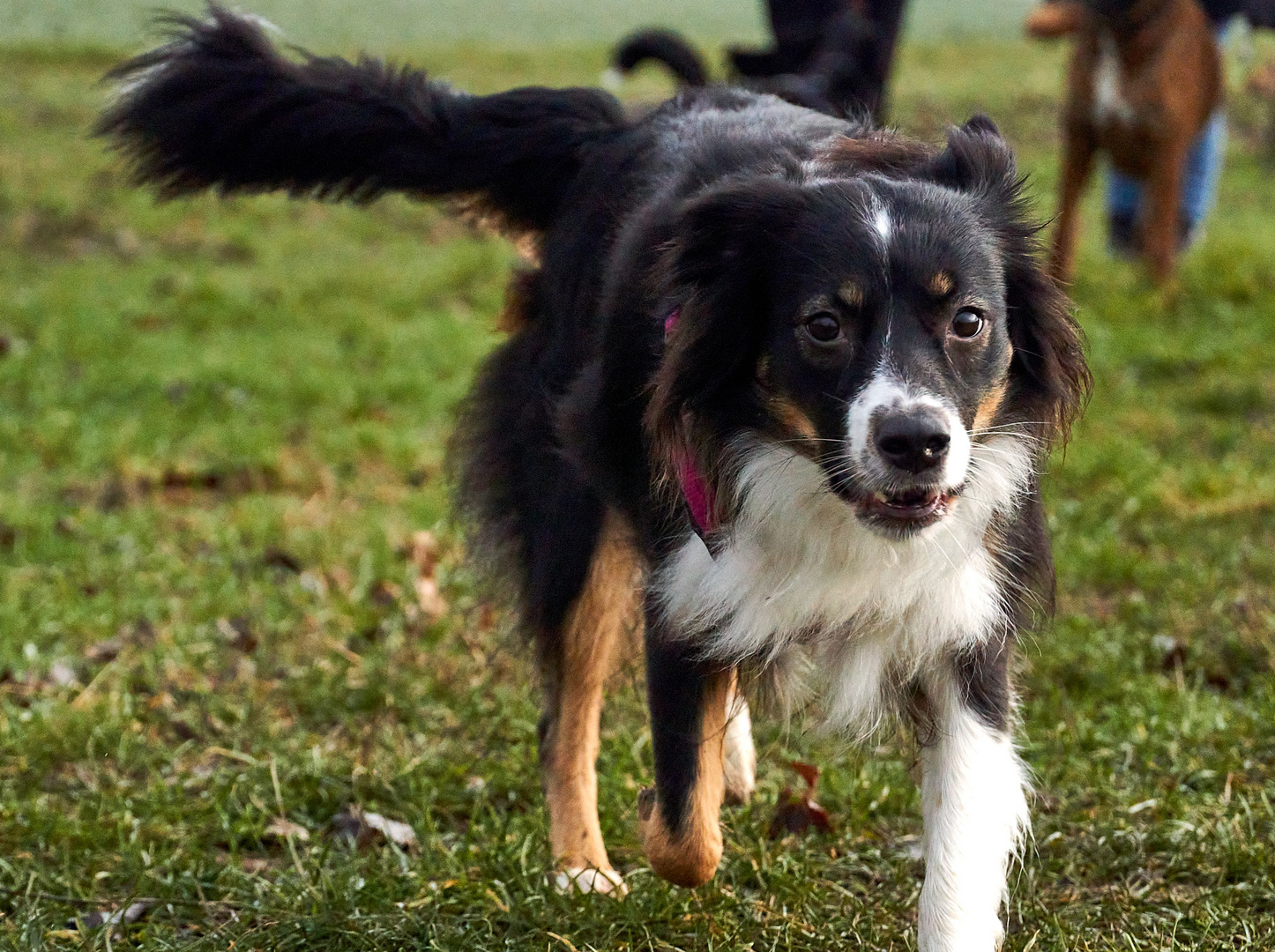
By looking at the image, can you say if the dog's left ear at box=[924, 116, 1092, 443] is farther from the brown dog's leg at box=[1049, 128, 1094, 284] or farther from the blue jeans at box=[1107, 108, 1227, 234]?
the blue jeans at box=[1107, 108, 1227, 234]

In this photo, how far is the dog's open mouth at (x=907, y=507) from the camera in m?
2.55

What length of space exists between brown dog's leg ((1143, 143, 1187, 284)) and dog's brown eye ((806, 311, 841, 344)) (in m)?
6.63

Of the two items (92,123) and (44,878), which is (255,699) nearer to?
(44,878)

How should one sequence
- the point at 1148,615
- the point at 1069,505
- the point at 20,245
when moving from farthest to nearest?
1. the point at 20,245
2. the point at 1069,505
3. the point at 1148,615

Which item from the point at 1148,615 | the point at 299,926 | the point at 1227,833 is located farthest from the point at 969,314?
the point at 1148,615

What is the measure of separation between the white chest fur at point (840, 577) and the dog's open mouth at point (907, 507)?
102 mm

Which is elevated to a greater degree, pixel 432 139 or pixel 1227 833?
pixel 432 139

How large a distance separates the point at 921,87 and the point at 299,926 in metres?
14.4

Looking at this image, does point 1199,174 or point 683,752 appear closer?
point 683,752

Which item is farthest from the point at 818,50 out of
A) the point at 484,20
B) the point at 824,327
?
the point at 484,20

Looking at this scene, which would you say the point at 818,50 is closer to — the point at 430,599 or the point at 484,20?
the point at 430,599

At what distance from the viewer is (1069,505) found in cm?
559

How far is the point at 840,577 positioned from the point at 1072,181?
6.92 meters

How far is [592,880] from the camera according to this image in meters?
3.32
